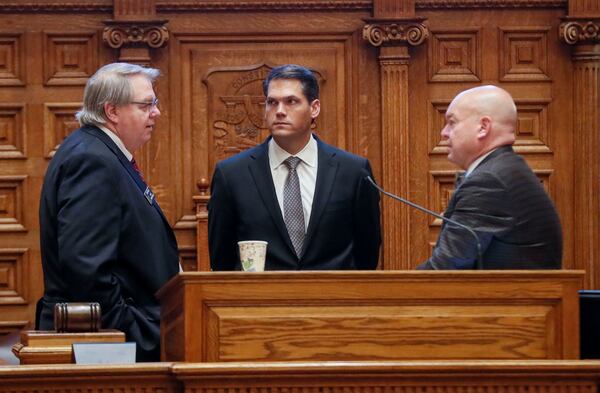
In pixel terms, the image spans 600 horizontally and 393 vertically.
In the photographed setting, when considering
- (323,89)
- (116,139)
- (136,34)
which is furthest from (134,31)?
A: (116,139)

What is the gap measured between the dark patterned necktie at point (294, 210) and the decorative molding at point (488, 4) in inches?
104

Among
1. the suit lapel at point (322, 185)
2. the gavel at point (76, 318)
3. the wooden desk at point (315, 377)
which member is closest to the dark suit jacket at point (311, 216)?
the suit lapel at point (322, 185)

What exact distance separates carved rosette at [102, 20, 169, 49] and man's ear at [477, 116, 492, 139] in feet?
11.8

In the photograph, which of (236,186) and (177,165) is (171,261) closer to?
(236,186)

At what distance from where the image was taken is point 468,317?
11.8 feet

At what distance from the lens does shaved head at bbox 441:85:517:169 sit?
4367 mm

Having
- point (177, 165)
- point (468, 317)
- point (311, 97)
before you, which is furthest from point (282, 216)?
point (177, 165)

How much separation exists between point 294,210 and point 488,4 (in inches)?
116

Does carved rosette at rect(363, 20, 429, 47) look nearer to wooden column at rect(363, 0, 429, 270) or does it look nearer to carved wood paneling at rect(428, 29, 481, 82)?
wooden column at rect(363, 0, 429, 270)

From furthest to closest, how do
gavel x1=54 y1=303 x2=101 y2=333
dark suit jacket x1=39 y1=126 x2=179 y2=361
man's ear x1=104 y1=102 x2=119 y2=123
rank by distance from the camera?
man's ear x1=104 y1=102 x2=119 y2=123, dark suit jacket x1=39 y1=126 x2=179 y2=361, gavel x1=54 y1=303 x2=101 y2=333

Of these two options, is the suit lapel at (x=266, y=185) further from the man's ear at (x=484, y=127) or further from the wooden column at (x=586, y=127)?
the wooden column at (x=586, y=127)

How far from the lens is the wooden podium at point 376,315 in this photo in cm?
353

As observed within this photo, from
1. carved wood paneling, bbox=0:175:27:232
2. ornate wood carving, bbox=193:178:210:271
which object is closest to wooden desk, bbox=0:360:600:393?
ornate wood carving, bbox=193:178:210:271

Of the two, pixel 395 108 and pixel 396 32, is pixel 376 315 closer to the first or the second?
pixel 395 108
